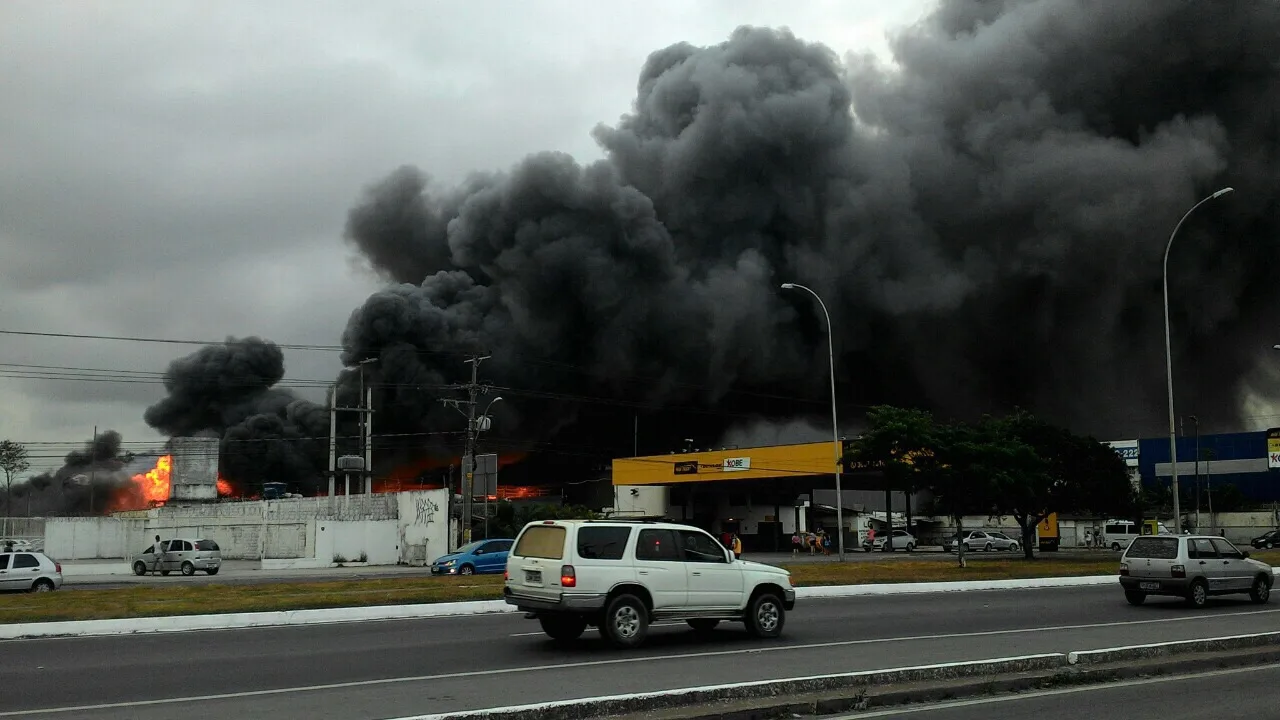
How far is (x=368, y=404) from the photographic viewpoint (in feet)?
202

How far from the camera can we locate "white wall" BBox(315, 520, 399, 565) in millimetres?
45906

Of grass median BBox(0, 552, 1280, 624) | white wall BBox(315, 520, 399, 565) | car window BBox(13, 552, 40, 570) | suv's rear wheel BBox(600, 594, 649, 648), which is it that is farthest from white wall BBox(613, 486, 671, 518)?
suv's rear wheel BBox(600, 594, 649, 648)

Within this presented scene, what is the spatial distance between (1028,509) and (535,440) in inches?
1675

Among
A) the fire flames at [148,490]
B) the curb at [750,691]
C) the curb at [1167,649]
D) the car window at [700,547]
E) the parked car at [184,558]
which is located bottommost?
the parked car at [184,558]

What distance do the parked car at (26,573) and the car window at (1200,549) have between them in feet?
87.5

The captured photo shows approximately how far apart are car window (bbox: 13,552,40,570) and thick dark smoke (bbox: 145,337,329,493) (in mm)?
43382

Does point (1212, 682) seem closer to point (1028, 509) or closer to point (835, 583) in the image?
point (835, 583)

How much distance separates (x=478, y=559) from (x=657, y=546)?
19039 millimetres

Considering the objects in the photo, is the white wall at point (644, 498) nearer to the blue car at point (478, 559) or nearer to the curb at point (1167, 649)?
the blue car at point (478, 559)

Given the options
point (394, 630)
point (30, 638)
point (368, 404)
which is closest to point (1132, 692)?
point (394, 630)

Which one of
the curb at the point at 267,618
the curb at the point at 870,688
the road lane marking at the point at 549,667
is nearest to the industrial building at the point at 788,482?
the curb at the point at 267,618

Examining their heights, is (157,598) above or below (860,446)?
below

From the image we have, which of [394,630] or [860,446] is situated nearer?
[394,630]

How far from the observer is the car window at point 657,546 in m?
13.9
